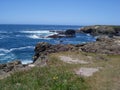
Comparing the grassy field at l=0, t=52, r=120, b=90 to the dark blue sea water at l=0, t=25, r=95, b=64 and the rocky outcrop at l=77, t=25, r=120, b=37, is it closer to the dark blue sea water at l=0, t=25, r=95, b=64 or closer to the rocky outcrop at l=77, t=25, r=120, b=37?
the dark blue sea water at l=0, t=25, r=95, b=64

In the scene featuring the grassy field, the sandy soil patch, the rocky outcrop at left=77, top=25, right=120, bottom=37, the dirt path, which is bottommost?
the rocky outcrop at left=77, top=25, right=120, bottom=37

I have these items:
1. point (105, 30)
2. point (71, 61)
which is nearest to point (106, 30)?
point (105, 30)

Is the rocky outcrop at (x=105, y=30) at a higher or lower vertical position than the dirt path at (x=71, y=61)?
lower

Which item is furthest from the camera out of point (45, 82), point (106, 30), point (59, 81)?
point (106, 30)

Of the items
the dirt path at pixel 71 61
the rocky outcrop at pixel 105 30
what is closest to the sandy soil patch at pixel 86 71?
the dirt path at pixel 71 61

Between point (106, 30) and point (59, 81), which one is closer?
point (59, 81)

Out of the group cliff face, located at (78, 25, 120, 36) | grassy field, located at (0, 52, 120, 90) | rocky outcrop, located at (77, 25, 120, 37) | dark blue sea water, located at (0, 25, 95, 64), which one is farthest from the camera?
rocky outcrop, located at (77, 25, 120, 37)

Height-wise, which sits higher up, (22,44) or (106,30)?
(106,30)

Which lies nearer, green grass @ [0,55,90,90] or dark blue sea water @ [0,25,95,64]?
green grass @ [0,55,90,90]

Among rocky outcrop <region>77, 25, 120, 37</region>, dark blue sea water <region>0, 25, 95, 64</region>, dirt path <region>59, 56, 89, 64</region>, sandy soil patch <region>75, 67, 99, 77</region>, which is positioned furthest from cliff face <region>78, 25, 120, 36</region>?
sandy soil patch <region>75, 67, 99, 77</region>

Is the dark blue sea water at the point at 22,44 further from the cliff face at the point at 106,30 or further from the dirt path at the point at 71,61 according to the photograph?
the dirt path at the point at 71,61

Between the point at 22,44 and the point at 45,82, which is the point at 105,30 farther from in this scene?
the point at 45,82

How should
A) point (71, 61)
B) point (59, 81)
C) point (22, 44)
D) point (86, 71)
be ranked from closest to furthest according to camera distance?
point (59, 81) < point (86, 71) < point (71, 61) < point (22, 44)

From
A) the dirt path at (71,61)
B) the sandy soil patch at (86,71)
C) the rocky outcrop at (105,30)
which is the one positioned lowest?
the rocky outcrop at (105,30)
